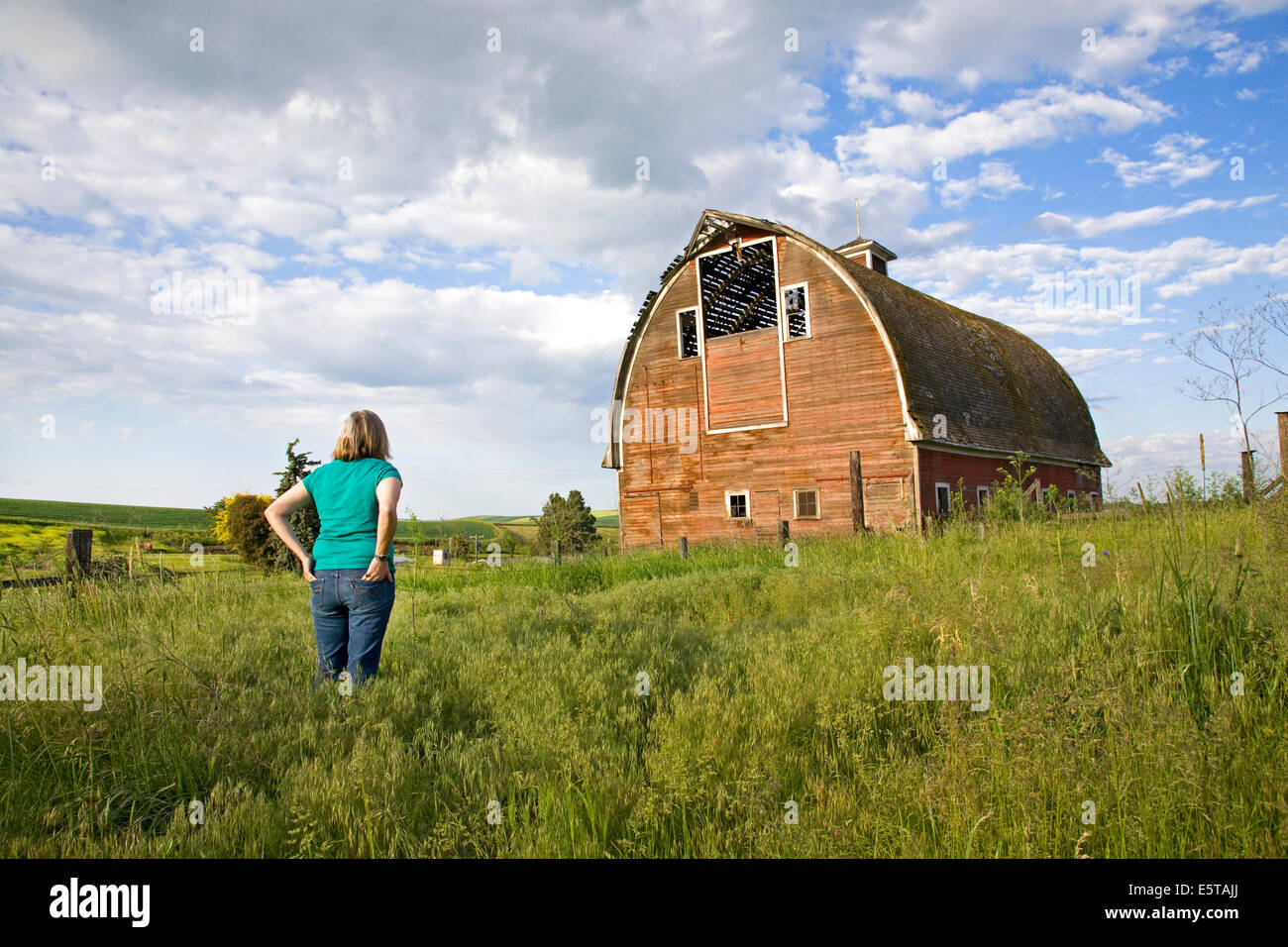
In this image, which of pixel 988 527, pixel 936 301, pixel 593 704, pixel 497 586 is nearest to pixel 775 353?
pixel 936 301

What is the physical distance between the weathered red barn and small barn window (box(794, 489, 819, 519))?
3 centimetres

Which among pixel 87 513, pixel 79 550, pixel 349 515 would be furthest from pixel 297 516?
pixel 87 513

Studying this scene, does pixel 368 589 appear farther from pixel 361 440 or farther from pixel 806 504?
pixel 806 504

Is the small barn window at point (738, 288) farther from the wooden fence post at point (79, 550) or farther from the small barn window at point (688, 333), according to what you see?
the wooden fence post at point (79, 550)

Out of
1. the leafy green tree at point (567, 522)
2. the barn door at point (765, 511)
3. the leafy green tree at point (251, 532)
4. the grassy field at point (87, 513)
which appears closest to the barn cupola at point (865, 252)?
the barn door at point (765, 511)

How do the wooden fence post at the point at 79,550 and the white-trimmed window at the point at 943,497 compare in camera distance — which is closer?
the wooden fence post at the point at 79,550

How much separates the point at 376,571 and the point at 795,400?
1638 centimetres

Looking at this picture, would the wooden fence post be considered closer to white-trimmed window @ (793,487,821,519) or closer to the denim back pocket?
the denim back pocket

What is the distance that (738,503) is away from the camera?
20531 mm

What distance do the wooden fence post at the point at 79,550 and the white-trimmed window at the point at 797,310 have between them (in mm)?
16450

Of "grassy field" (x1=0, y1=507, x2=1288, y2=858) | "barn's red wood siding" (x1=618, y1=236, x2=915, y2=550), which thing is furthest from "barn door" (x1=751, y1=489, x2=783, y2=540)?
"grassy field" (x1=0, y1=507, x2=1288, y2=858)

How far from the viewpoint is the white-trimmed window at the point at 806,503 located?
19.1 meters
